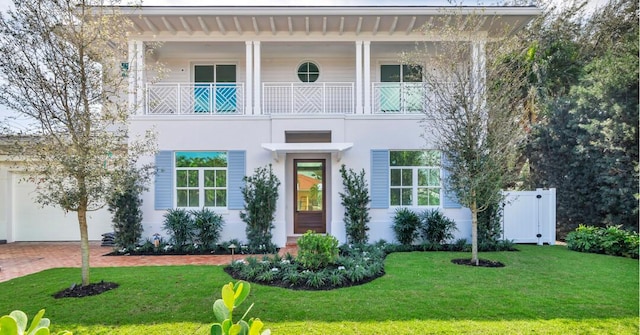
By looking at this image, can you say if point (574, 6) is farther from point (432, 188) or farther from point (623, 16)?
point (432, 188)

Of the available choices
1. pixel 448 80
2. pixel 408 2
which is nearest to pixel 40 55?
pixel 448 80

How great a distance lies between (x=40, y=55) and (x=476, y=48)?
9.45 metres

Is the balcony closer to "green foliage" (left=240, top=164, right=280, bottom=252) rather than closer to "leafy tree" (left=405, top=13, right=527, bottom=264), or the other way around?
"green foliage" (left=240, top=164, right=280, bottom=252)

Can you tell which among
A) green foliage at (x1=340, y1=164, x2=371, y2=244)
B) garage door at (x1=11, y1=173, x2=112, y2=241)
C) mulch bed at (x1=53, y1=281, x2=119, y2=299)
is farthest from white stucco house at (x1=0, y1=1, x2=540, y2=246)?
mulch bed at (x1=53, y1=281, x2=119, y2=299)

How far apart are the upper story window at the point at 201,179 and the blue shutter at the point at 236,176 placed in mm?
232

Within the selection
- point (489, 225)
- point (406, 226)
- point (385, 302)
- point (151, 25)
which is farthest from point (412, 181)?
point (151, 25)

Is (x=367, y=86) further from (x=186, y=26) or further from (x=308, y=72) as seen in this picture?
(x=186, y=26)

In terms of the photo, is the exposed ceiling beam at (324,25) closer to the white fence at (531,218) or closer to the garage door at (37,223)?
the white fence at (531,218)

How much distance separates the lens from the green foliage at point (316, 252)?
7809 millimetres

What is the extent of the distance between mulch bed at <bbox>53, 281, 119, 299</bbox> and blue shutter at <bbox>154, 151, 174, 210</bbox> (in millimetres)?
4686

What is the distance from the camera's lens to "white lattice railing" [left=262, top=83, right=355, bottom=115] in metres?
12.5

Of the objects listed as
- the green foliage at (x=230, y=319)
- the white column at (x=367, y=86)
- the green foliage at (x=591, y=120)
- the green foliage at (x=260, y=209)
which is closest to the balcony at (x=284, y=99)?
the white column at (x=367, y=86)

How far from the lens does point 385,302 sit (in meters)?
6.01

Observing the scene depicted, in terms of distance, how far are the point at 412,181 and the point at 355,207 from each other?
7.07 feet
